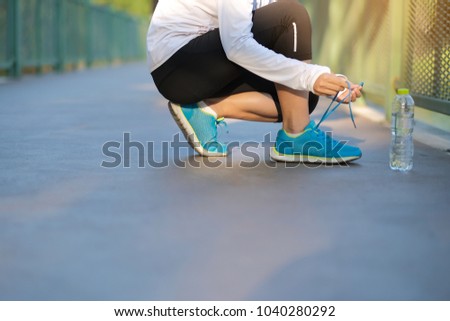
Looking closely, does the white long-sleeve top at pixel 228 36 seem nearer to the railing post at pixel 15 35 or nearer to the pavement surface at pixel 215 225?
the pavement surface at pixel 215 225

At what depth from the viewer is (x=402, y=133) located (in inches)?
153

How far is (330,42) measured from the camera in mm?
8672

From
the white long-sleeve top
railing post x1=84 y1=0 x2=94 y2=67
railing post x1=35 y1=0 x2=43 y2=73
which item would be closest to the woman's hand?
the white long-sleeve top

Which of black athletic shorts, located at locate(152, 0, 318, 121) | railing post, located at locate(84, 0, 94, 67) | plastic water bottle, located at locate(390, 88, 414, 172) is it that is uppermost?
black athletic shorts, located at locate(152, 0, 318, 121)

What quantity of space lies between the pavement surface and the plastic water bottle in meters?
0.07

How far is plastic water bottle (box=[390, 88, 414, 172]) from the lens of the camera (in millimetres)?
3438

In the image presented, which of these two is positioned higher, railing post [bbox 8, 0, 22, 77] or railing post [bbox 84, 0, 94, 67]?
railing post [bbox 8, 0, 22, 77]

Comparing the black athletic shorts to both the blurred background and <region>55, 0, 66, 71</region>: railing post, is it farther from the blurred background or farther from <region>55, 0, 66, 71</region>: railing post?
<region>55, 0, 66, 71</region>: railing post

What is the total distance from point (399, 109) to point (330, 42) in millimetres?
4689

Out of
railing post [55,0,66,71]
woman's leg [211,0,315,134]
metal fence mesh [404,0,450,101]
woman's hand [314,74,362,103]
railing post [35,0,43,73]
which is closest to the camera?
woman's hand [314,74,362,103]

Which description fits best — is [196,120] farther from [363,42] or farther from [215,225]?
[363,42]

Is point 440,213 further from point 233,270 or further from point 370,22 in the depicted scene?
point 370,22

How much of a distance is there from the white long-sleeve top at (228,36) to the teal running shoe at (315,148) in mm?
293

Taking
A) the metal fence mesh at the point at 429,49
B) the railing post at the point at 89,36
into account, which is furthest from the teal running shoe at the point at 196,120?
the railing post at the point at 89,36
